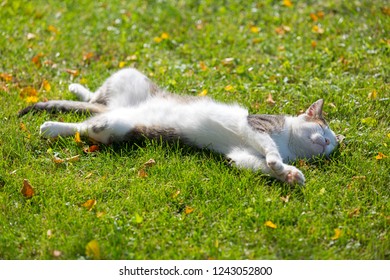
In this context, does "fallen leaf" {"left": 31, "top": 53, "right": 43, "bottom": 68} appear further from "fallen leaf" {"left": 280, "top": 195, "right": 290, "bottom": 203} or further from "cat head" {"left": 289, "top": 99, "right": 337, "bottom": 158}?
"fallen leaf" {"left": 280, "top": 195, "right": 290, "bottom": 203}

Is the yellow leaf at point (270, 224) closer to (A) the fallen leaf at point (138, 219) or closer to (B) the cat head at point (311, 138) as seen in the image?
(A) the fallen leaf at point (138, 219)

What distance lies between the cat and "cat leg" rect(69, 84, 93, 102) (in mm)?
567

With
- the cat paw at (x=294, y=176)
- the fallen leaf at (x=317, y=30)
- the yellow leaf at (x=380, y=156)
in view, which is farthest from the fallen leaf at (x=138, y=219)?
the fallen leaf at (x=317, y=30)

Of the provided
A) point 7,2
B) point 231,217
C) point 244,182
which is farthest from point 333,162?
point 7,2

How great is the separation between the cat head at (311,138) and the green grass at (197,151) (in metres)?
0.12

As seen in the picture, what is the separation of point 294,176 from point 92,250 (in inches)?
63.4

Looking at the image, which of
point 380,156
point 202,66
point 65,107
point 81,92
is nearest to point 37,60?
point 81,92

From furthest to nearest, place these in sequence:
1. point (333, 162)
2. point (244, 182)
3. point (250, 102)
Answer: point (250, 102) → point (333, 162) → point (244, 182)

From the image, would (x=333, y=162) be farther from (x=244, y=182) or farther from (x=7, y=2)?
(x=7, y=2)

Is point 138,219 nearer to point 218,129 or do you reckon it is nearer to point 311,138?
point 218,129

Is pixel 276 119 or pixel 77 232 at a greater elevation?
pixel 276 119

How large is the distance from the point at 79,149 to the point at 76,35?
113 inches

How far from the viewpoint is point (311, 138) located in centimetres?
477

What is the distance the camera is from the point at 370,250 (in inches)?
150
